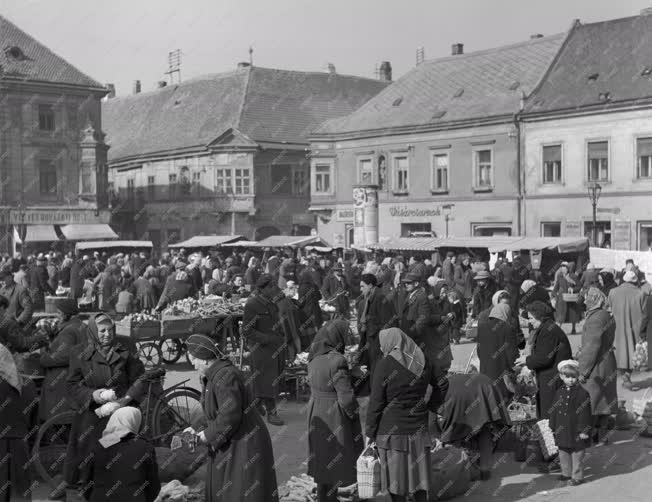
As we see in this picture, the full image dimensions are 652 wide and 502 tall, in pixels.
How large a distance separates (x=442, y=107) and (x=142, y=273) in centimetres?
2051

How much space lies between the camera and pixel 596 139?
37781 millimetres

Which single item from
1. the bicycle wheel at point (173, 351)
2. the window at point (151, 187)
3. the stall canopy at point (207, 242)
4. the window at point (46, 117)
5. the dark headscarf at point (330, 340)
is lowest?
the bicycle wheel at point (173, 351)

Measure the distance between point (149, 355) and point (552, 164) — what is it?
26474mm

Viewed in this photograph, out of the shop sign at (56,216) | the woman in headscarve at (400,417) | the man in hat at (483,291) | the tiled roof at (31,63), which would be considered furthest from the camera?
the tiled roof at (31,63)

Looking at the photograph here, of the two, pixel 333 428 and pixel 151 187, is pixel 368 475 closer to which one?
pixel 333 428

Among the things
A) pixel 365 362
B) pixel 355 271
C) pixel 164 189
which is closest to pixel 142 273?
pixel 355 271

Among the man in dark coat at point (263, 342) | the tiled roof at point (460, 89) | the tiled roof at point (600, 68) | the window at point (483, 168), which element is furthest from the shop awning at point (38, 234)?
the man in dark coat at point (263, 342)

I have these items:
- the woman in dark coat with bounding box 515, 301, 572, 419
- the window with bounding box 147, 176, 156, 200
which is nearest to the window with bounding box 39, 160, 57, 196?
the window with bounding box 147, 176, 156, 200

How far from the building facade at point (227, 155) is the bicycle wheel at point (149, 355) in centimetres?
3355

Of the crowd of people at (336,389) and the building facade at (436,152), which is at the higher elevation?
the building facade at (436,152)

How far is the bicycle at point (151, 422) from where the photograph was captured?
9375 millimetres

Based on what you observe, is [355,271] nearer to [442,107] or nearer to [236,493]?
[442,107]

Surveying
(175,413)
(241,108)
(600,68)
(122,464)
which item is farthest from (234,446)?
(241,108)

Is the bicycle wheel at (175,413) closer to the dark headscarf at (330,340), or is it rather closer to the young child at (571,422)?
the dark headscarf at (330,340)
